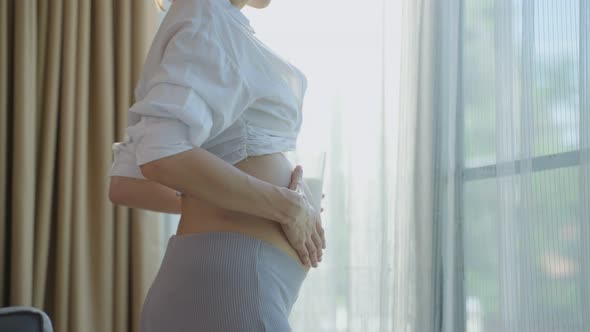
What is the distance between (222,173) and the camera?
41.9 inches

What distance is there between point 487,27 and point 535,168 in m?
0.41

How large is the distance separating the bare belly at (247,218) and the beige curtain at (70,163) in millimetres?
1589

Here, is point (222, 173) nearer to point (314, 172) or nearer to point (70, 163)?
point (314, 172)

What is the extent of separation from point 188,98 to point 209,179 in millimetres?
120

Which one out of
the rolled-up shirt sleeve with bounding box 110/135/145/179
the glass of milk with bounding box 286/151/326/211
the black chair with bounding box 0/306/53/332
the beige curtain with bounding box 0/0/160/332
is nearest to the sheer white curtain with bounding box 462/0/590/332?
the glass of milk with bounding box 286/151/326/211

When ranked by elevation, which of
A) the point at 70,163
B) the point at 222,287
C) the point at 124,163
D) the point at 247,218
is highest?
the point at 70,163

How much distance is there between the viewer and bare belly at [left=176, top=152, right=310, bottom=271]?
1123 millimetres

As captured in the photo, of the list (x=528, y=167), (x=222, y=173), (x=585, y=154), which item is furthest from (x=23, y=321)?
(x=585, y=154)

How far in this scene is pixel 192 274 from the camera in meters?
1.09

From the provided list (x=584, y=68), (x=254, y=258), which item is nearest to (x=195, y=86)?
(x=254, y=258)

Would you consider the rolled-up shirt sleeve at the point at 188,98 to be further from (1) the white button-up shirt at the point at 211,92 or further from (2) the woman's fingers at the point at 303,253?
(2) the woman's fingers at the point at 303,253

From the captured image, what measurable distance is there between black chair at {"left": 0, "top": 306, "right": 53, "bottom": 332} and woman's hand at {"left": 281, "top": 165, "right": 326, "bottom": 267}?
3.60 feet

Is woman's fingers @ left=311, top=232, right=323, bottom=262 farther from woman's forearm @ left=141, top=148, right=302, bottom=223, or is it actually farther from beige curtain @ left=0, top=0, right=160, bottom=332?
beige curtain @ left=0, top=0, right=160, bottom=332

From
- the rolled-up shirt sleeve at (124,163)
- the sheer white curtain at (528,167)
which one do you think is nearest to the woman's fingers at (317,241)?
the rolled-up shirt sleeve at (124,163)
